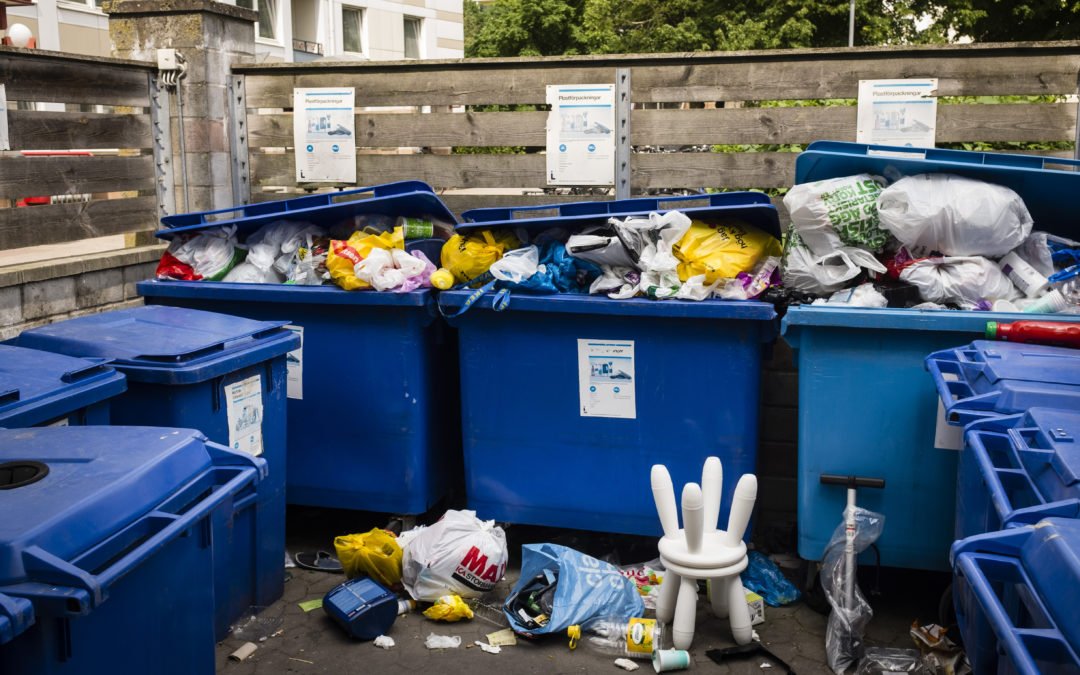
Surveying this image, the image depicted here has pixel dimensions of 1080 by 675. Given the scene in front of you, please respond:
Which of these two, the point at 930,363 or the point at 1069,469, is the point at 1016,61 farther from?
the point at 1069,469

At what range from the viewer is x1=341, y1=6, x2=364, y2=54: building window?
24.6 m

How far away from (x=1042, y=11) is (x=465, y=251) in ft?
59.4

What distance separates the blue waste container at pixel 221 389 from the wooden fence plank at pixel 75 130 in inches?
54.6

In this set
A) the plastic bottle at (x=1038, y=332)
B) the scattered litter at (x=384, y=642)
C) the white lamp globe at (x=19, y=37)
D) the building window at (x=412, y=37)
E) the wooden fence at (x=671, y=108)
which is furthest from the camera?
the building window at (x=412, y=37)

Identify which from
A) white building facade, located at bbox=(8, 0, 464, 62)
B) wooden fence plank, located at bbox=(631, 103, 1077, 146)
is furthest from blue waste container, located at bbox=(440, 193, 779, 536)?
white building facade, located at bbox=(8, 0, 464, 62)

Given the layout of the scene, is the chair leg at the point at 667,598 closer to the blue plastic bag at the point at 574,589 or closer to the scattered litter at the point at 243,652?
the blue plastic bag at the point at 574,589

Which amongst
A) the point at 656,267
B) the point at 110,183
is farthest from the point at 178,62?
the point at 656,267

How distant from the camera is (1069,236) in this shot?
4.09m

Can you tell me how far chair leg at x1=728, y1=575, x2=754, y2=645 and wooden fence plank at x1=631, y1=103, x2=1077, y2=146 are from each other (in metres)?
2.38

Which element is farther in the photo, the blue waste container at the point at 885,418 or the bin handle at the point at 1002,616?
the blue waste container at the point at 885,418

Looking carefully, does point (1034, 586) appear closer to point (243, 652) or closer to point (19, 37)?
point (243, 652)

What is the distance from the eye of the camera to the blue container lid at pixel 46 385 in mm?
2676

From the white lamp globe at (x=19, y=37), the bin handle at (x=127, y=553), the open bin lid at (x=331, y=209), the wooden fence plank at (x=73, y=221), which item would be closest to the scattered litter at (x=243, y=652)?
the bin handle at (x=127, y=553)

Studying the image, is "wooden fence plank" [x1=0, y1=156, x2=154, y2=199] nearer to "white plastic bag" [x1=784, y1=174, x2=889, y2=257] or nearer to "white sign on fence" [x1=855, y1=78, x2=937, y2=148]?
"white plastic bag" [x1=784, y1=174, x2=889, y2=257]
